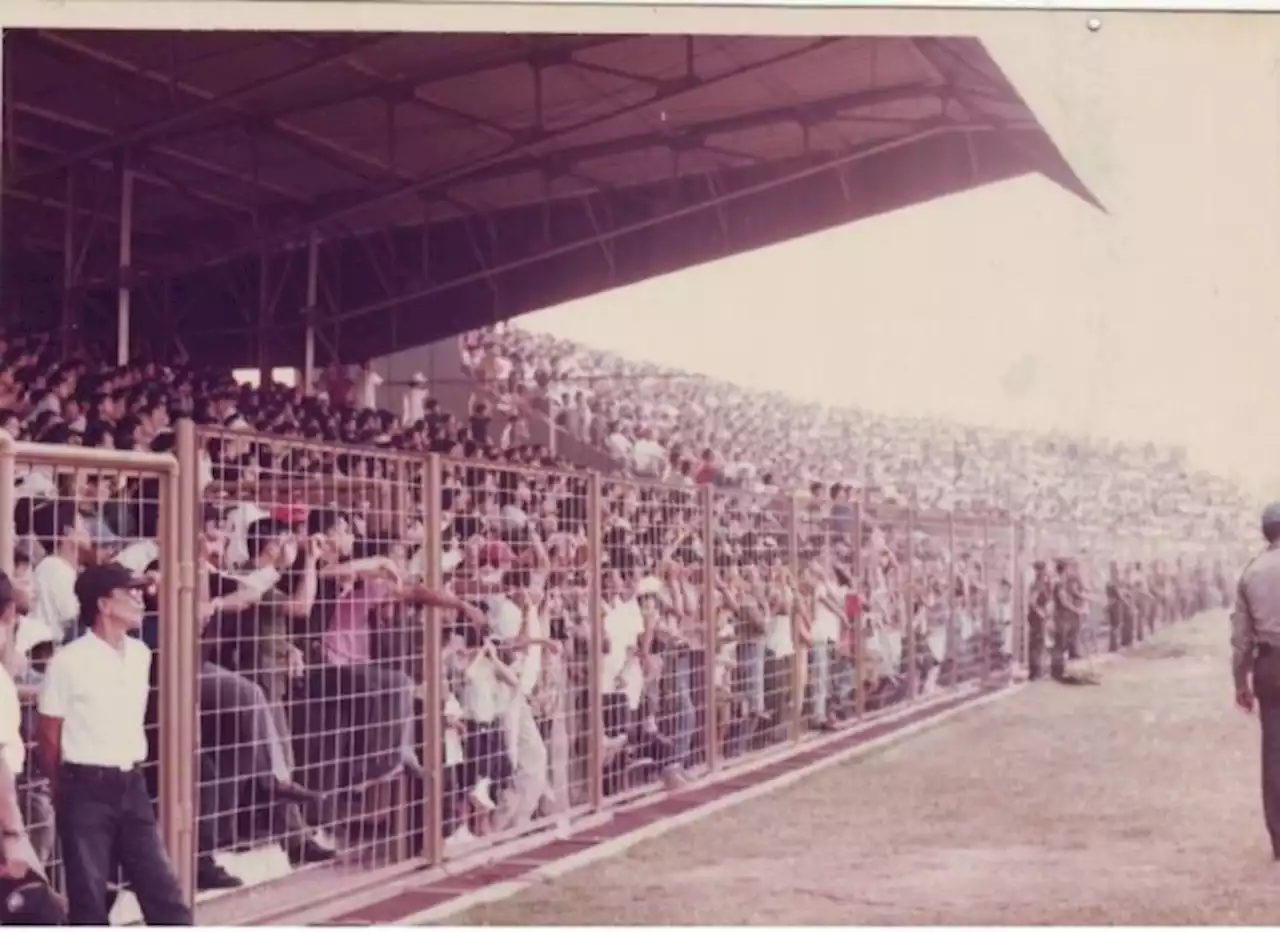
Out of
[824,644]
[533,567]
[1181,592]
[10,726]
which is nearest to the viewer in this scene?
[10,726]

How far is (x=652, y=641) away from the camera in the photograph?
18.4 feet

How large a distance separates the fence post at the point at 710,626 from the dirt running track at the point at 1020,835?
60 cm

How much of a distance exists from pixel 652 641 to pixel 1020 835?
1.50 meters

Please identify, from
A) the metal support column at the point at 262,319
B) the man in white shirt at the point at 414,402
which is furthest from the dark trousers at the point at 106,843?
the metal support column at the point at 262,319

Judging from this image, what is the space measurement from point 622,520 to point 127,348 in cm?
194

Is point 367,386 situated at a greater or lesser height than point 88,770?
greater

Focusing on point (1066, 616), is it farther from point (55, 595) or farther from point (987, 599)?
point (55, 595)

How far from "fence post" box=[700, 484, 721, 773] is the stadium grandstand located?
0.01 m

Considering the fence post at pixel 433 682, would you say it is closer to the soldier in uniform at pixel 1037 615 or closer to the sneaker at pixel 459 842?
the sneaker at pixel 459 842

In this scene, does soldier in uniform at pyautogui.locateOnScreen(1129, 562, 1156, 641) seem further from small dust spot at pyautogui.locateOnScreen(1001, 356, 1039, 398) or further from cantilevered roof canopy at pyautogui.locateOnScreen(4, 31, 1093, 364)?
cantilevered roof canopy at pyautogui.locateOnScreen(4, 31, 1093, 364)

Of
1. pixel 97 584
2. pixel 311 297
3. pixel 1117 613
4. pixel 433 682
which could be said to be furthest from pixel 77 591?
pixel 1117 613

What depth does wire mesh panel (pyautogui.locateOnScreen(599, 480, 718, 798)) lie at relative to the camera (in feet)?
18.1

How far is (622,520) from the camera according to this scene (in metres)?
5.58

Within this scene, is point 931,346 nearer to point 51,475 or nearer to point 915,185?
point 915,185
